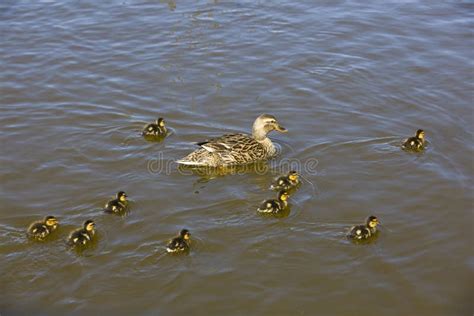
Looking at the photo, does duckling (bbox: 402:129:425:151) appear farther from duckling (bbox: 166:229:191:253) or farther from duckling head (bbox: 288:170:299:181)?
duckling (bbox: 166:229:191:253)

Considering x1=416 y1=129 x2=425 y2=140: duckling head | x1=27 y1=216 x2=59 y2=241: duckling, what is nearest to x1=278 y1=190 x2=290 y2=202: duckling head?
x1=416 y1=129 x2=425 y2=140: duckling head

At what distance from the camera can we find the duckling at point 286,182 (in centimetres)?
718

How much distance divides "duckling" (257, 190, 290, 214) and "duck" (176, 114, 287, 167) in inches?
42.8

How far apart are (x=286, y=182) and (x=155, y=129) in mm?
1888

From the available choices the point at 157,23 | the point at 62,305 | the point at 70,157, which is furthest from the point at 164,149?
the point at 157,23

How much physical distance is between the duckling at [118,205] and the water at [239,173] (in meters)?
0.10

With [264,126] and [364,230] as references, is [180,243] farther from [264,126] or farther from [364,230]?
[264,126]

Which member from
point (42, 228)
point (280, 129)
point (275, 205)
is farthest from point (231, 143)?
point (42, 228)

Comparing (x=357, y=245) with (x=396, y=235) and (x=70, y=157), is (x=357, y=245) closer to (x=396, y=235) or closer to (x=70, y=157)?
(x=396, y=235)

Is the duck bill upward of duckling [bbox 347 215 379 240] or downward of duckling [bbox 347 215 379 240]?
upward

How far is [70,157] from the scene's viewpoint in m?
7.81

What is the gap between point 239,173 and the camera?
7.76 m

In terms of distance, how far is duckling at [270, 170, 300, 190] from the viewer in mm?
7176
